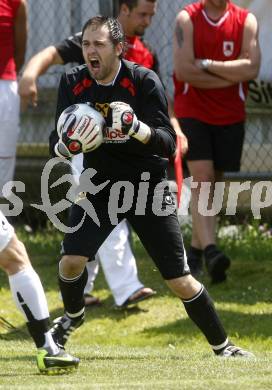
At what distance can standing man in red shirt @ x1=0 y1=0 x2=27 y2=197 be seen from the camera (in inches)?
347

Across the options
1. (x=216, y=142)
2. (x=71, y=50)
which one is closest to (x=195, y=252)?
(x=216, y=142)

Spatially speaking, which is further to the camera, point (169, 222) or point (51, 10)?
point (51, 10)

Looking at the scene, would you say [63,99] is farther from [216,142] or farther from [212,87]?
[216,142]

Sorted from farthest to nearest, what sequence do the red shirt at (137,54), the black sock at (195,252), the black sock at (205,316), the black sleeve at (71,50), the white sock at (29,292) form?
the black sock at (195,252)
the red shirt at (137,54)
the black sleeve at (71,50)
the black sock at (205,316)
the white sock at (29,292)

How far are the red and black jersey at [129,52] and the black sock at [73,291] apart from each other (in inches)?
77.3

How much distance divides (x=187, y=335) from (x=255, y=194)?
2272mm

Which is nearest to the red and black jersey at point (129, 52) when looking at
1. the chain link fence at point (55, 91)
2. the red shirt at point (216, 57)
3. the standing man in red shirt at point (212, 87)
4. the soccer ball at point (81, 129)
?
the standing man in red shirt at point (212, 87)

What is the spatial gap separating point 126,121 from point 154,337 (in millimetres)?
2446

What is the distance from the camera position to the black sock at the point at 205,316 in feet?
22.1

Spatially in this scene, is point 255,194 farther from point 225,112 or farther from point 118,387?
point 118,387

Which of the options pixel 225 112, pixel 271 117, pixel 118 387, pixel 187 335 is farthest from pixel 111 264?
pixel 118 387

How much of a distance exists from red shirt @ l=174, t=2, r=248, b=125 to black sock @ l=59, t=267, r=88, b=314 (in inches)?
93.8

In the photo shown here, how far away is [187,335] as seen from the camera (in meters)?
7.99

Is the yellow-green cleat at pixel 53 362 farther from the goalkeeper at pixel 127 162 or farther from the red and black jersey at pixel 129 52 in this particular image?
the red and black jersey at pixel 129 52
